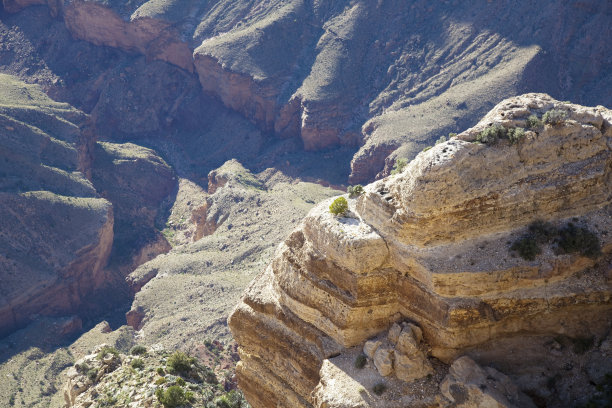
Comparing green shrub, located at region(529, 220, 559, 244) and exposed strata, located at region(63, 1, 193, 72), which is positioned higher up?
exposed strata, located at region(63, 1, 193, 72)

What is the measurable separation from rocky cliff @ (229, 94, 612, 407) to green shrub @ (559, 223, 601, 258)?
0.06 meters

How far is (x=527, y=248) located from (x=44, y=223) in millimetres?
72205

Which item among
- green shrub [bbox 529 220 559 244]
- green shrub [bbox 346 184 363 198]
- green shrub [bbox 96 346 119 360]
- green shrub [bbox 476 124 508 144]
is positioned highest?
green shrub [bbox 476 124 508 144]

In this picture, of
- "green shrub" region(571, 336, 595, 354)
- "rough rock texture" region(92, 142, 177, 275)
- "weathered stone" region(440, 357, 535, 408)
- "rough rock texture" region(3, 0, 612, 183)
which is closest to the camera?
"weathered stone" region(440, 357, 535, 408)

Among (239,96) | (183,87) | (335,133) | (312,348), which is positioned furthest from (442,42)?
(312,348)

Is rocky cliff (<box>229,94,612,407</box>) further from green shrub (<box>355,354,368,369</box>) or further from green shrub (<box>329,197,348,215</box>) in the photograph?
green shrub (<box>329,197,348,215</box>)

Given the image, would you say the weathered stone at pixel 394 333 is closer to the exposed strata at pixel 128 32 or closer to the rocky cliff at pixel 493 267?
the rocky cliff at pixel 493 267

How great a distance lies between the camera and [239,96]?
394 feet

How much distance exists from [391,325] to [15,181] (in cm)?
6972

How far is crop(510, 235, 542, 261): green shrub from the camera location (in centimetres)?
3131

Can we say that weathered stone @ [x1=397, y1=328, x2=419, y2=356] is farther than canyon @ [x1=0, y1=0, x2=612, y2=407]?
Yes

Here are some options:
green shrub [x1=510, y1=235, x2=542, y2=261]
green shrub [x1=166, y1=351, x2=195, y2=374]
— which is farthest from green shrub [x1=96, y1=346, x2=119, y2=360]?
green shrub [x1=510, y1=235, x2=542, y2=261]

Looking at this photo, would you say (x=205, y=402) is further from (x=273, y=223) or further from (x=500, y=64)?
(x=500, y=64)

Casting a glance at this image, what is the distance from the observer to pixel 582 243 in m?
31.5
